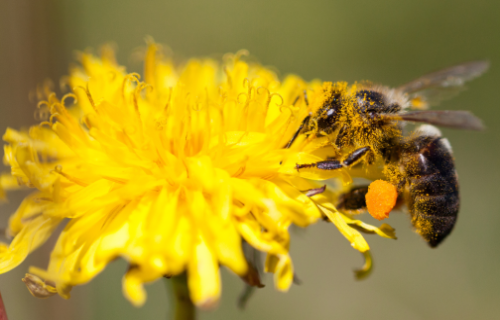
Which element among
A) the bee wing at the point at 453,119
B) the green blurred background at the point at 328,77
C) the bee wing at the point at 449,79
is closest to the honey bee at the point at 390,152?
the bee wing at the point at 453,119

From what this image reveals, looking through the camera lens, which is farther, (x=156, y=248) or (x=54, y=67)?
(x=54, y=67)

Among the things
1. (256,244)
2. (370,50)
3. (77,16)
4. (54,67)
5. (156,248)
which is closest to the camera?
(156,248)

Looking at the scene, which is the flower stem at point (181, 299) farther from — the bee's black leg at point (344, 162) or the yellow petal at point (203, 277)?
the bee's black leg at point (344, 162)

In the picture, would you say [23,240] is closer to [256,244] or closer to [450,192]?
[256,244]

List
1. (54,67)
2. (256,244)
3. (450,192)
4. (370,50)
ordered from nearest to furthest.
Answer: (256,244) → (450,192) → (54,67) → (370,50)

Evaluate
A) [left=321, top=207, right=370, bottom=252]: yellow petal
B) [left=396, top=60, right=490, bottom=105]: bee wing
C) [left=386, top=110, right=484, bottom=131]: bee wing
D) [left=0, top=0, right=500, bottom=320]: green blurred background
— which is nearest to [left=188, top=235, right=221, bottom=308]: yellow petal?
[left=321, top=207, right=370, bottom=252]: yellow petal

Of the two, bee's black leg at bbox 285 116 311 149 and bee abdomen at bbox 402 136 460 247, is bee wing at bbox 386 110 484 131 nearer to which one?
bee abdomen at bbox 402 136 460 247

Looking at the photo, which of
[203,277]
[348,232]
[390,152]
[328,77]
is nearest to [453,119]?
[390,152]

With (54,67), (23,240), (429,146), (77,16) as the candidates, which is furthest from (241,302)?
(77,16)
